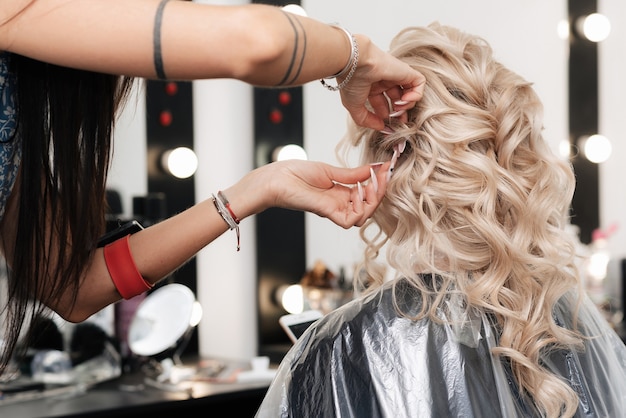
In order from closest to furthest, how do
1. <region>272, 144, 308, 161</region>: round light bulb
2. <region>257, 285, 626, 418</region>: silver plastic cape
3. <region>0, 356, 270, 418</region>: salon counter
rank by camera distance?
<region>257, 285, 626, 418</region>: silver plastic cape
<region>0, 356, 270, 418</region>: salon counter
<region>272, 144, 308, 161</region>: round light bulb

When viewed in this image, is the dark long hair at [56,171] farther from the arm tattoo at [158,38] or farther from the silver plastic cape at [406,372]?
the silver plastic cape at [406,372]

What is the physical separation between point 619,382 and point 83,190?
0.96 m

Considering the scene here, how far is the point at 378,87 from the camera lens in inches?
49.3

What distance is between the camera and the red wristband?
1.36 metres

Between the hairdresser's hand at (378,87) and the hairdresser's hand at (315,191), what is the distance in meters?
0.09

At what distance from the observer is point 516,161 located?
138cm

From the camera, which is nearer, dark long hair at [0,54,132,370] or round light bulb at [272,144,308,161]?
dark long hair at [0,54,132,370]

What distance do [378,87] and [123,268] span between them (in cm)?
52

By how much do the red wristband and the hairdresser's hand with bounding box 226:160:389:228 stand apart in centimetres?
20

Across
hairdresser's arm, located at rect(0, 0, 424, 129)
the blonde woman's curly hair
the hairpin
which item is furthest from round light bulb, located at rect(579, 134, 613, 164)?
hairdresser's arm, located at rect(0, 0, 424, 129)

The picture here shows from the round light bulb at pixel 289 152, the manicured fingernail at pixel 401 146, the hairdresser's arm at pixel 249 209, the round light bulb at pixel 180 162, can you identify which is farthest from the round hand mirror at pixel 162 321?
the manicured fingernail at pixel 401 146

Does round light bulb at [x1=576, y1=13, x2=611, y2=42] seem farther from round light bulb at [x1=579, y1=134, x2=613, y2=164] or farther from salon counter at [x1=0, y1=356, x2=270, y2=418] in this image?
salon counter at [x1=0, y1=356, x2=270, y2=418]

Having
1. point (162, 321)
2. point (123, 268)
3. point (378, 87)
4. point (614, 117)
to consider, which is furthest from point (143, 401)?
point (614, 117)

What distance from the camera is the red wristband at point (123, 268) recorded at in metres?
1.36
